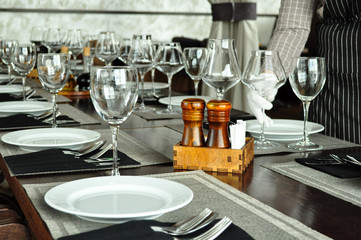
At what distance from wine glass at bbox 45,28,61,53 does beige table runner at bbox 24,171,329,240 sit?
2.13 metres

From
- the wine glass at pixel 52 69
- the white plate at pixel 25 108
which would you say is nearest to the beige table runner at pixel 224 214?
the wine glass at pixel 52 69

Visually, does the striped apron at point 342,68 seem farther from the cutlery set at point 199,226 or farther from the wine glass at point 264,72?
the cutlery set at point 199,226

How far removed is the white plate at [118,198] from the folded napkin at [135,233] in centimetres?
2

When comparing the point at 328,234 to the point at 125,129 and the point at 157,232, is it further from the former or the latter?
the point at 125,129

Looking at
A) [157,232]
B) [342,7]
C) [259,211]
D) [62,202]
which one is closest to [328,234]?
[259,211]

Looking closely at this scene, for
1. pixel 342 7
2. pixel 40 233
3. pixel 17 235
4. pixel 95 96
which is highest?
pixel 342 7

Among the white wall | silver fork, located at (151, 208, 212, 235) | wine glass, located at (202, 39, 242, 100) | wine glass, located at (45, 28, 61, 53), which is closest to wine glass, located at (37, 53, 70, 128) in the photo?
wine glass, located at (202, 39, 242, 100)

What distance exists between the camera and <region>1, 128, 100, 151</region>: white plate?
127 centimetres

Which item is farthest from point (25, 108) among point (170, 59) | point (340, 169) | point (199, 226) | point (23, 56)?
point (199, 226)

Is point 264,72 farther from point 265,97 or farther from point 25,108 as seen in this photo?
point 25,108

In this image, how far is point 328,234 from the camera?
0.78 m

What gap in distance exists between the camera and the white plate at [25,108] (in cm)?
173

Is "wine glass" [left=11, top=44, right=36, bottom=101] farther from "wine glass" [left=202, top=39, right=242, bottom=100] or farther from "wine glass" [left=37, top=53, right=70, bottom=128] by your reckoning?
"wine glass" [left=202, top=39, right=242, bottom=100]

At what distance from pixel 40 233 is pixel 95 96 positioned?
28cm
